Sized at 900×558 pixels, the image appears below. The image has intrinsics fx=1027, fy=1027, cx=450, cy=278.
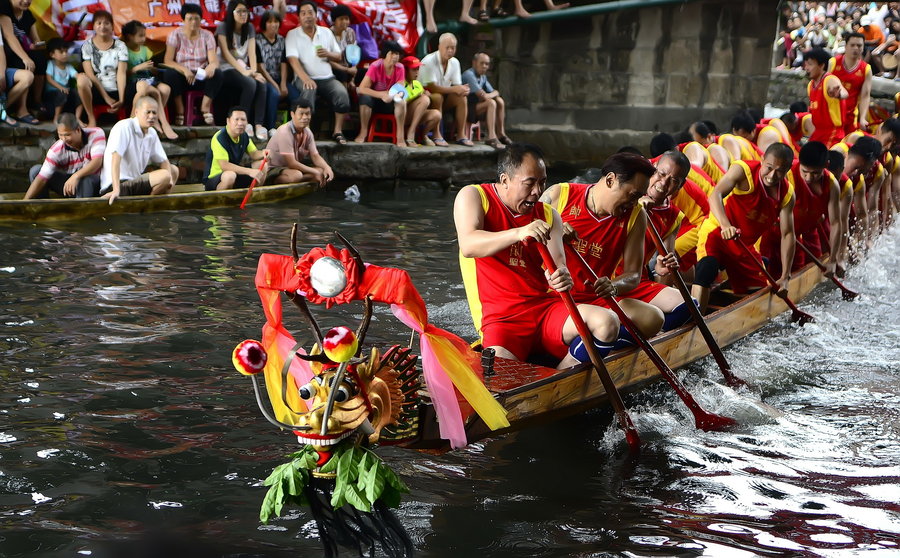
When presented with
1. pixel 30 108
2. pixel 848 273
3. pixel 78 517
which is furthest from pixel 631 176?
pixel 30 108

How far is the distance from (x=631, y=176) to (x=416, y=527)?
2105 mm

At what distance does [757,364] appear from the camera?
666 cm

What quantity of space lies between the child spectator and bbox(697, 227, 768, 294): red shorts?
6.83 m

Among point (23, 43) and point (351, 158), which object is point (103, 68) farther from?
point (351, 158)

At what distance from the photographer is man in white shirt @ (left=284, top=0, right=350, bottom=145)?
12.3 m

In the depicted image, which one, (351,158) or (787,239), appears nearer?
(787,239)

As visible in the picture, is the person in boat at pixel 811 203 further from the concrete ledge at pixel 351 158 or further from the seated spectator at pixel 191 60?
the seated spectator at pixel 191 60

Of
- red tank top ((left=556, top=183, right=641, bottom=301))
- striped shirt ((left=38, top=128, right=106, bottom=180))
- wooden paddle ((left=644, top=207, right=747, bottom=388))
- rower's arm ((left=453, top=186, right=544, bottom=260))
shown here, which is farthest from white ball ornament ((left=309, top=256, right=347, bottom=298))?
striped shirt ((left=38, top=128, right=106, bottom=180))

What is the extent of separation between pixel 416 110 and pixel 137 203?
14.3 feet

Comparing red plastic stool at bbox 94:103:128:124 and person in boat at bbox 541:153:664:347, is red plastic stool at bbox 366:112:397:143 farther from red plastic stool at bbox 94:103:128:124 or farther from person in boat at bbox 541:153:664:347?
person in boat at bbox 541:153:664:347

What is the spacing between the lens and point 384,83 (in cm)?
1293

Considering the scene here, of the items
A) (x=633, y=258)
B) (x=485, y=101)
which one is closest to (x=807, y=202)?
(x=633, y=258)

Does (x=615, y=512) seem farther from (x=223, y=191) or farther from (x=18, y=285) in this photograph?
(x=223, y=191)

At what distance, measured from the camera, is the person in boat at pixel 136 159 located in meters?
9.83
